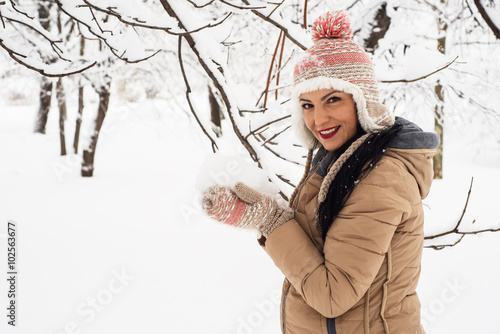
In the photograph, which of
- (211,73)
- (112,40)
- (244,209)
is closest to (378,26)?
(211,73)

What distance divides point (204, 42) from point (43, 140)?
12.3 meters

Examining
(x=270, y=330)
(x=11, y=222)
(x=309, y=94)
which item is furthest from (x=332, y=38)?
(x=11, y=222)

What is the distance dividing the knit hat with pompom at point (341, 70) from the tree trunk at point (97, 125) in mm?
6564

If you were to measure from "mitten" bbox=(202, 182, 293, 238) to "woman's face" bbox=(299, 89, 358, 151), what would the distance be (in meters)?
0.29

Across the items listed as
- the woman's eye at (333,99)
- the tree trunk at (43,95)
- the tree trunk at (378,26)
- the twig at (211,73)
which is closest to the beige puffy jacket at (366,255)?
the woman's eye at (333,99)

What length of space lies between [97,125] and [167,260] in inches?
172

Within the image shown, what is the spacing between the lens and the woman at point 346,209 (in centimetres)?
94

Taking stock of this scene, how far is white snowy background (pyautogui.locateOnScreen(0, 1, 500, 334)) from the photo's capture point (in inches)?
114

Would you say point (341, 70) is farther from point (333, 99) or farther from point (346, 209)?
point (346, 209)

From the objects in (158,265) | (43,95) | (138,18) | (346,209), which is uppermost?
(138,18)

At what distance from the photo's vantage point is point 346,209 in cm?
97

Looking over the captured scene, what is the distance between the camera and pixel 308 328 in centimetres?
Answer: 111

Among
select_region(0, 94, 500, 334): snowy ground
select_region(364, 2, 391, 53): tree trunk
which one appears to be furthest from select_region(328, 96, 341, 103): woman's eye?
select_region(364, 2, 391, 53): tree trunk

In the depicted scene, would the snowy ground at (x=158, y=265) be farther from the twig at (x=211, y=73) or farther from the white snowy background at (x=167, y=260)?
the twig at (x=211, y=73)
